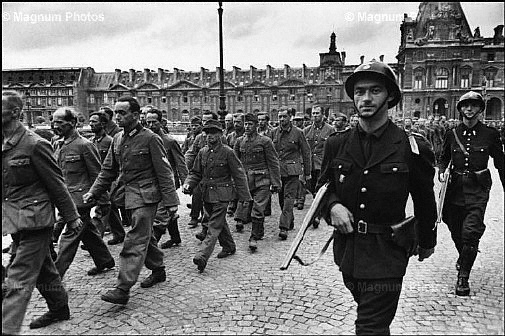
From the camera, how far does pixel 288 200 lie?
858cm

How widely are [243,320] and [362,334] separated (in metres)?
2.01

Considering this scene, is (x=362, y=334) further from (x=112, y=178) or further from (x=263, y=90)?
(x=263, y=90)

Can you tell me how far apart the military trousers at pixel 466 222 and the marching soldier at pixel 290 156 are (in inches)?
125

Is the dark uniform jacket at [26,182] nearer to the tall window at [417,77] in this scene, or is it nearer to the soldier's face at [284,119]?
the soldier's face at [284,119]

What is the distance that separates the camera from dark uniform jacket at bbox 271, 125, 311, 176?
910 centimetres

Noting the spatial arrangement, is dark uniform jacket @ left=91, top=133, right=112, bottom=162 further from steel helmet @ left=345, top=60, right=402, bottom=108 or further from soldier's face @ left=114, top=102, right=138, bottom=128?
steel helmet @ left=345, top=60, right=402, bottom=108

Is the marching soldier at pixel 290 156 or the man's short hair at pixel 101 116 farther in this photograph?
the marching soldier at pixel 290 156

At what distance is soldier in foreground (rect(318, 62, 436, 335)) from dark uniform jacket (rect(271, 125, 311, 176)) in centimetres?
577

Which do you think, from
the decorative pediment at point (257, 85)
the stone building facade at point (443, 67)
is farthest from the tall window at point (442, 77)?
the decorative pediment at point (257, 85)

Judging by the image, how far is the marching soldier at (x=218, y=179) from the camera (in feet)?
22.2

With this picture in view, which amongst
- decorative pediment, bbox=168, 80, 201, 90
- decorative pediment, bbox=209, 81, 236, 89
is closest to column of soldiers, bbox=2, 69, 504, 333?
decorative pediment, bbox=209, 81, 236, 89

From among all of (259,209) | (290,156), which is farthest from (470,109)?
(290,156)

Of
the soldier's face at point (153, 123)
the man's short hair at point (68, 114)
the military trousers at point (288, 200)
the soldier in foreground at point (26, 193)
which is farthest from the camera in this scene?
the soldier's face at point (153, 123)

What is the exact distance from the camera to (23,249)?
13.5 ft
